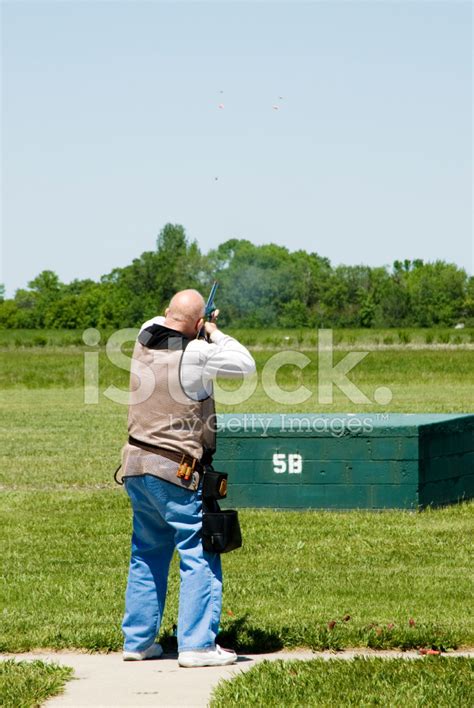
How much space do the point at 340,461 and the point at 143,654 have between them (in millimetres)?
5991

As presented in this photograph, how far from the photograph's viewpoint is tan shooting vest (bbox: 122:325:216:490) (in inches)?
265

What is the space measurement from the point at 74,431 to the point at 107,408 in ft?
25.6

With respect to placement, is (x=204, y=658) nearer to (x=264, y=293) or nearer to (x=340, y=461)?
(x=340, y=461)

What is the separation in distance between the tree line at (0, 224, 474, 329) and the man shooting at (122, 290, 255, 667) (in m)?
87.2

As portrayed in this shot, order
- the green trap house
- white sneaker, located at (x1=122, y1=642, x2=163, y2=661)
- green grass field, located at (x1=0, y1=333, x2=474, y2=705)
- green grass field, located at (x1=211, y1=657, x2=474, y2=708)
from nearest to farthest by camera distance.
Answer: green grass field, located at (x1=211, y1=657, x2=474, y2=708)
white sneaker, located at (x1=122, y1=642, x2=163, y2=661)
green grass field, located at (x1=0, y1=333, x2=474, y2=705)
the green trap house

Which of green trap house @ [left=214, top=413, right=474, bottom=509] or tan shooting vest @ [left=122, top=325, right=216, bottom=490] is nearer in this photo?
tan shooting vest @ [left=122, top=325, right=216, bottom=490]

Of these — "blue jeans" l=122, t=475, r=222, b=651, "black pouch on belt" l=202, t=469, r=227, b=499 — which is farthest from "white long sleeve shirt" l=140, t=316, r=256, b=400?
"blue jeans" l=122, t=475, r=222, b=651

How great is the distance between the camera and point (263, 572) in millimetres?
10000

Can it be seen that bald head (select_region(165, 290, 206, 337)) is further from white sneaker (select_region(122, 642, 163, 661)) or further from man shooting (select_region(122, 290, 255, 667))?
white sneaker (select_region(122, 642, 163, 661))

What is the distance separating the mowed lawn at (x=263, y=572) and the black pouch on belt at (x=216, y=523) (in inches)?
35.6

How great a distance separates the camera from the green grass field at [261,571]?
7535 mm

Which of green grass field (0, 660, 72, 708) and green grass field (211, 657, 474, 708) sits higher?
green grass field (211, 657, 474, 708)

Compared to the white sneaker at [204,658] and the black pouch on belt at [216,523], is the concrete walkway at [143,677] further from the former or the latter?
the black pouch on belt at [216,523]

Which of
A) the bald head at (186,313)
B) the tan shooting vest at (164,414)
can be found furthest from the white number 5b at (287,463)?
the bald head at (186,313)
